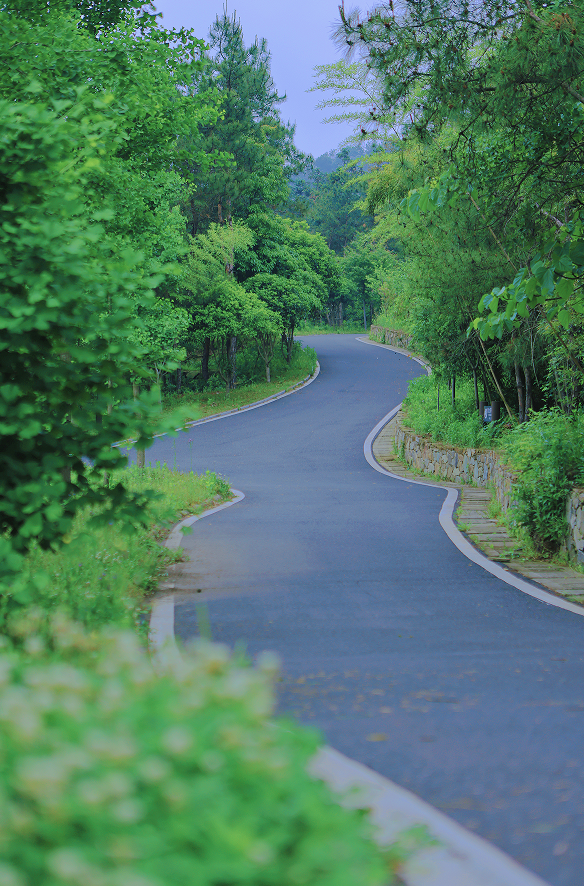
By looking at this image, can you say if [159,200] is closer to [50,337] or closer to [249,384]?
[50,337]

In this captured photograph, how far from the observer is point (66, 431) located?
4590mm

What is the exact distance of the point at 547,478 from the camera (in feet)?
33.0

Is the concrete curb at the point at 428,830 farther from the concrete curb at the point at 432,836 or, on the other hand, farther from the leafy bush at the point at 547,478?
the leafy bush at the point at 547,478

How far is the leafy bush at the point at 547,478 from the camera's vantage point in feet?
32.4

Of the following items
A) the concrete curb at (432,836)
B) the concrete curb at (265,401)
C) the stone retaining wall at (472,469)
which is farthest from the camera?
the concrete curb at (265,401)

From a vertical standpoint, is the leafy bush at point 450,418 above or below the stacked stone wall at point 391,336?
below

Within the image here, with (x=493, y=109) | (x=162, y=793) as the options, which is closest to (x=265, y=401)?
(x=493, y=109)

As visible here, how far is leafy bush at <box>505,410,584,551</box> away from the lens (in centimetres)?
987

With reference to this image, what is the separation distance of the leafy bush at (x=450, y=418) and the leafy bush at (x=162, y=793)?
16835 mm

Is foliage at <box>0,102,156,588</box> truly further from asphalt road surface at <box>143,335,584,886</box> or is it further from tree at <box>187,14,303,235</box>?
tree at <box>187,14,303,235</box>

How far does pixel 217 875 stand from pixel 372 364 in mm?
43746

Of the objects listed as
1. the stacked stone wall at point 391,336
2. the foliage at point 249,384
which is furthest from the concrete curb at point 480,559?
the stacked stone wall at point 391,336

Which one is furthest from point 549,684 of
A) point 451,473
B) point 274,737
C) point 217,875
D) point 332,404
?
point 332,404

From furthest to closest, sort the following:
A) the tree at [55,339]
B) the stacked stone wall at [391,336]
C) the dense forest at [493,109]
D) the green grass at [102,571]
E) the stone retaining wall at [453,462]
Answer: the stacked stone wall at [391,336]
the stone retaining wall at [453,462]
the dense forest at [493,109]
the green grass at [102,571]
the tree at [55,339]
